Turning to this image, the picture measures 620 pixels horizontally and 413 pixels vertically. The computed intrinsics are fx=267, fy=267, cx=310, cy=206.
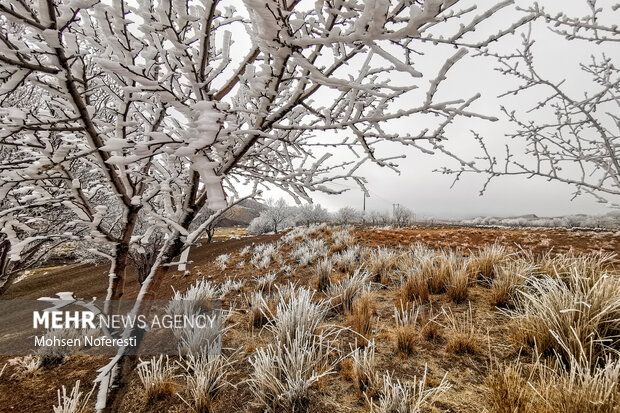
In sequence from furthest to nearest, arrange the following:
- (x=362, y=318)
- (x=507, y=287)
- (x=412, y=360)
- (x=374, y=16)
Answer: (x=507, y=287)
(x=362, y=318)
(x=412, y=360)
(x=374, y=16)

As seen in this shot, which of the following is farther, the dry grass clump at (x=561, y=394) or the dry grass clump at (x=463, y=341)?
the dry grass clump at (x=463, y=341)

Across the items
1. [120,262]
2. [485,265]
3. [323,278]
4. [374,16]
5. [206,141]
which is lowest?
[323,278]

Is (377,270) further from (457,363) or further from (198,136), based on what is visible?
(198,136)

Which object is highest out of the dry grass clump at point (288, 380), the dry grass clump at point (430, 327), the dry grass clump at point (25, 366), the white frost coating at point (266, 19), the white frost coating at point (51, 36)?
the white frost coating at point (51, 36)

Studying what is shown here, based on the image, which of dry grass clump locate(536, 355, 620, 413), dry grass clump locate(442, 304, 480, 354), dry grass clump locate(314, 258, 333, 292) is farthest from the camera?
dry grass clump locate(314, 258, 333, 292)

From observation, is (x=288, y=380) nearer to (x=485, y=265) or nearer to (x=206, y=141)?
(x=206, y=141)

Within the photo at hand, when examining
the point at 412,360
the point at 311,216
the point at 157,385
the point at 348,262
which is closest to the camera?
the point at 412,360

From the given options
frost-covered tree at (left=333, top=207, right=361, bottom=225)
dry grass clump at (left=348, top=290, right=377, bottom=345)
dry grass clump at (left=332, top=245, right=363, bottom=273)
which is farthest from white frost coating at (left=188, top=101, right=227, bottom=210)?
frost-covered tree at (left=333, top=207, right=361, bottom=225)

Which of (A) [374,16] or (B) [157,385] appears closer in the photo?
(A) [374,16]

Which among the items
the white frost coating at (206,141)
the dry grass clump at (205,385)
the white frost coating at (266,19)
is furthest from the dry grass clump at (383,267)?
the white frost coating at (266,19)

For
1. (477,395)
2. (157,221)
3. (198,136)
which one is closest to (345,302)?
Answer: (477,395)

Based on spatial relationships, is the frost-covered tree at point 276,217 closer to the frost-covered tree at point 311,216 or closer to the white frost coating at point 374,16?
the frost-covered tree at point 311,216

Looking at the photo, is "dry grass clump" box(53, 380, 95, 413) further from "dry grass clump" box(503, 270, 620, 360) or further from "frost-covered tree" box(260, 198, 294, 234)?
"frost-covered tree" box(260, 198, 294, 234)

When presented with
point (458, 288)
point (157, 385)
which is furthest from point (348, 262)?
point (157, 385)
